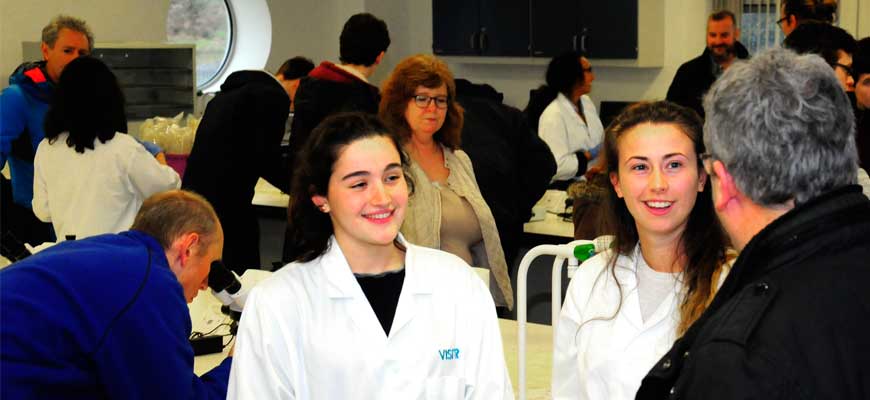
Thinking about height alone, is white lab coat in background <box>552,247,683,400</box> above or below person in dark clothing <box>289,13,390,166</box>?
below

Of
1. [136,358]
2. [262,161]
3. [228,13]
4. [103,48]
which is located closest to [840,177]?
[136,358]

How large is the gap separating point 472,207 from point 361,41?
3.61ft

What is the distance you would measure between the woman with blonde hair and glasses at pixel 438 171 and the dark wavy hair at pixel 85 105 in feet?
3.44

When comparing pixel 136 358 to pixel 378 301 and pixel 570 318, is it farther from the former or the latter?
pixel 570 318

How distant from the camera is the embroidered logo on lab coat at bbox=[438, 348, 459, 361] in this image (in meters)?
2.37

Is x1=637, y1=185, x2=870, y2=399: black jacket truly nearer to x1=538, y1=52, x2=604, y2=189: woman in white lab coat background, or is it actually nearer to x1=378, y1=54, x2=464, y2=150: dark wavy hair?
x1=378, y1=54, x2=464, y2=150: dark wavy hair

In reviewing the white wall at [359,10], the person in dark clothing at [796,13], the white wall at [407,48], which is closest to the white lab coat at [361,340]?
the person in dark clothing at [796,13]

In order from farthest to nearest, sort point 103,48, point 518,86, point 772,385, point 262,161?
point 518,86 → point 103,48 → point 262,161 → point 772,385

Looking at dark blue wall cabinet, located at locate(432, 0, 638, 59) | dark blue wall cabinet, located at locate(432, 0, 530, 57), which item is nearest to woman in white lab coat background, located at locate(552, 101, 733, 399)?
dark blue wall cabinet, located at locate(432, 0, 638, 59)

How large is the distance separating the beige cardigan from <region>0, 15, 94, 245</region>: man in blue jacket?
6.07ft

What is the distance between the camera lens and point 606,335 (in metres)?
2.38

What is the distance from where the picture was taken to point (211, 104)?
5.05 meters

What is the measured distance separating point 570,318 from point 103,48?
639 cm

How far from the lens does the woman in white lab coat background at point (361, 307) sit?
7.57ft
